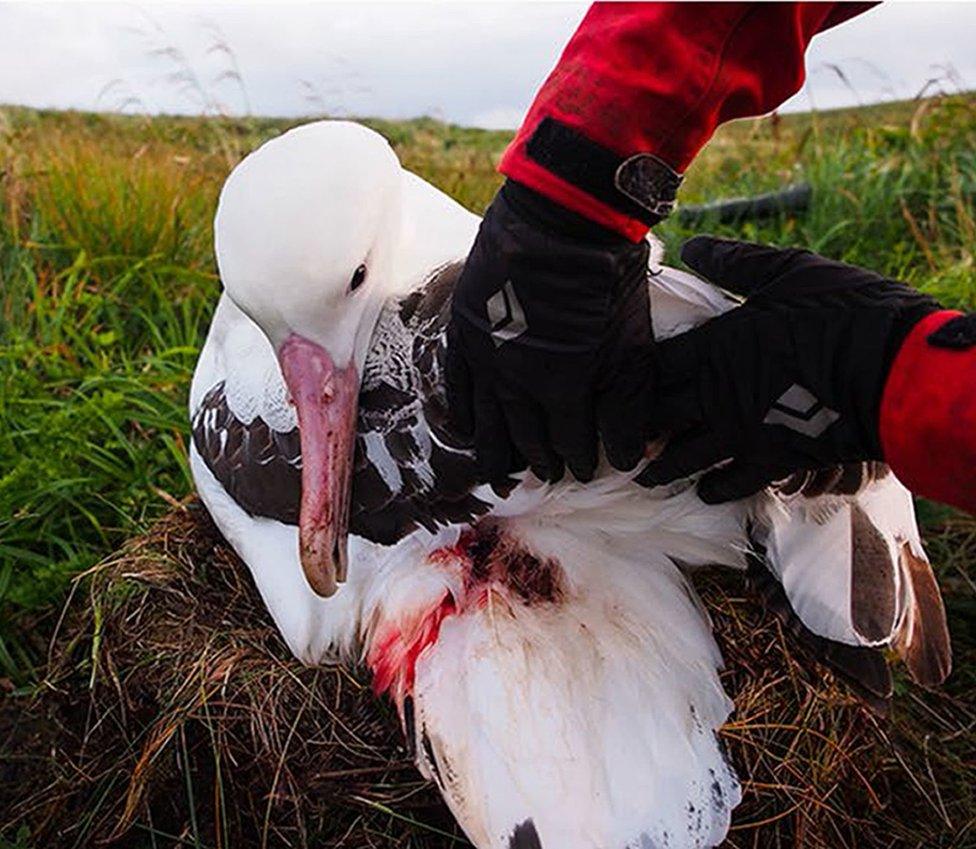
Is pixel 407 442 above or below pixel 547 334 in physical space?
below

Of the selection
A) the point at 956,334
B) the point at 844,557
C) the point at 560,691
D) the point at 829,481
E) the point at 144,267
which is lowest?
the point at 144,267

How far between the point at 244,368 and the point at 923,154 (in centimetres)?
342

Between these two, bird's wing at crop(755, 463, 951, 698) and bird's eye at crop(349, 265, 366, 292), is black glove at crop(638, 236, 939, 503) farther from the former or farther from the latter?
bird's eye at crop(349, 265, 366, 292)

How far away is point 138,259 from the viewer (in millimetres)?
3521

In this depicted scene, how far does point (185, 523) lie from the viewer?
250 cm

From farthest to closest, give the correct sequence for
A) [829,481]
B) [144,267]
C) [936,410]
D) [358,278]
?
1. [144,267]
2. [358,278]
3. [829,481]
4. [936,410]

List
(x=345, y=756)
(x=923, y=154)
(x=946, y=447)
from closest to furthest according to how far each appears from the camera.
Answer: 1. (x=946, y=447)
2. (x=345, y=756)
3. (x=923, y=154)

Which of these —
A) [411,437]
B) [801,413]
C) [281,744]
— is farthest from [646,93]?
[281,744]

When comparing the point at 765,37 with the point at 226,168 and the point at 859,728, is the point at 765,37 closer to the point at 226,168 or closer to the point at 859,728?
the point at 859,728

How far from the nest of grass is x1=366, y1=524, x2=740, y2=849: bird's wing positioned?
284 mm

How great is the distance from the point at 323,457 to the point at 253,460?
0.33 meters

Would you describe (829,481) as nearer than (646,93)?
No

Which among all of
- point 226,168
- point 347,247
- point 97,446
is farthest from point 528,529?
point 226,168

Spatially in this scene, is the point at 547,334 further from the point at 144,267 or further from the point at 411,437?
the point at 144,267
